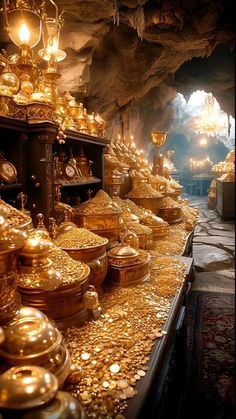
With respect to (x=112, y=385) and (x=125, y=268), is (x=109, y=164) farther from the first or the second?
(x=112, y=385)

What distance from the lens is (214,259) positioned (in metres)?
5.71

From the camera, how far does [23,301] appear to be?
1.42 m

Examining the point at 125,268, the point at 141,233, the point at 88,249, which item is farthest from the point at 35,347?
the point at 141,233

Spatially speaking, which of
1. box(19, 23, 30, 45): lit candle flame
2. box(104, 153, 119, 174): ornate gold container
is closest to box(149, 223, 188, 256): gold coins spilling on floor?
box(104, 153, 119, 174): ornate gold container

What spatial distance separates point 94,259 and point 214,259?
4339 mm

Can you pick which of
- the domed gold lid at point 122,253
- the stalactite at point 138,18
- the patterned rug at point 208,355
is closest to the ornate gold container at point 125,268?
the domed gold lid at point 122,253

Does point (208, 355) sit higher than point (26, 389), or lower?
lower

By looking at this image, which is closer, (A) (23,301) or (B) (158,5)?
(A) (23,301)

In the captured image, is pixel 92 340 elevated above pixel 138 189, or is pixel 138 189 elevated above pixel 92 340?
pixel 138 189

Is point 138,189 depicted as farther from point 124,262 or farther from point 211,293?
point 124,262

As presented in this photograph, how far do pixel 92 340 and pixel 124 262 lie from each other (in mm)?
791

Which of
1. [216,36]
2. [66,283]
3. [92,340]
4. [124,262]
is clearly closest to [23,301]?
[66,283]

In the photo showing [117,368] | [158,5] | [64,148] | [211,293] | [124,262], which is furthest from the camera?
[158,5]

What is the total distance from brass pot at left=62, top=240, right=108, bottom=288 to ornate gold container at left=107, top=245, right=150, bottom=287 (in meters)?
0.16
